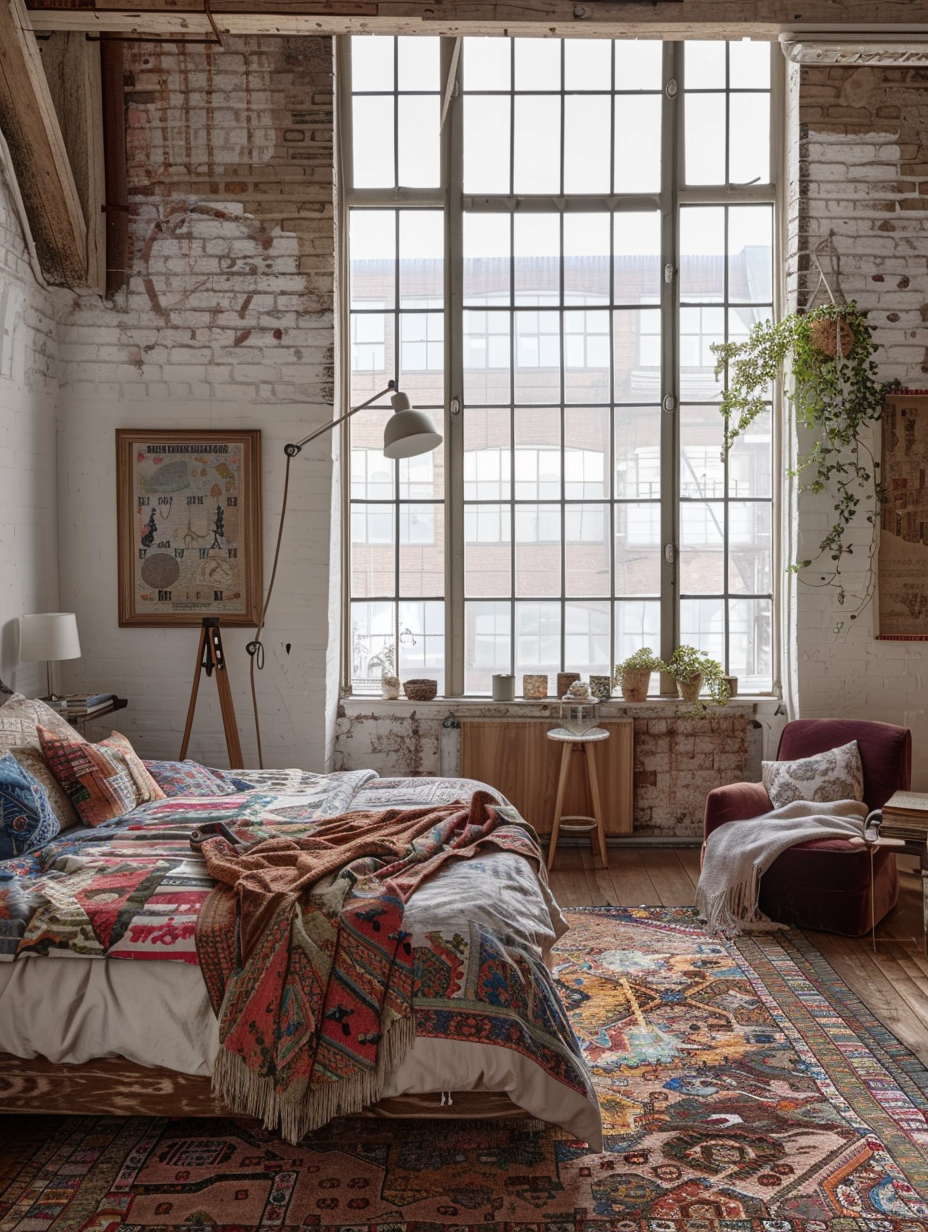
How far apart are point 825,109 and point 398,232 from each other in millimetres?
2268

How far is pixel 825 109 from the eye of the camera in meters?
5.78

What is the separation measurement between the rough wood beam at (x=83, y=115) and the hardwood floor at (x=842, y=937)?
3785 millimetres

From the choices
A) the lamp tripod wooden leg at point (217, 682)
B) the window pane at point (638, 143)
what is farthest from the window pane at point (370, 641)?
the window pane at point (638, 143)

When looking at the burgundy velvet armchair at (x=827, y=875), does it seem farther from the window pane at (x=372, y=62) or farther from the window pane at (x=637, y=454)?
the window pane at (x=372, y=62)

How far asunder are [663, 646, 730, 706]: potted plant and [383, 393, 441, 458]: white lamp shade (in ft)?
6.16

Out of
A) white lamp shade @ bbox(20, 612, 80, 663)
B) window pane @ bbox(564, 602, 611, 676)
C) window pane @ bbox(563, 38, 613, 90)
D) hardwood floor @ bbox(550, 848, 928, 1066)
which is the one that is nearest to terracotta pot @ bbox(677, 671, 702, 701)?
window pane @ bbox(564, 602, 611, 676)

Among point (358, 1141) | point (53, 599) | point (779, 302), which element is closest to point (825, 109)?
point (779, 302)

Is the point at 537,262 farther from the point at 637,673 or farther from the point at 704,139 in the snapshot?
the point at 637,673

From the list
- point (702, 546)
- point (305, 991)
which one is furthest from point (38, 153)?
point (305, 991)

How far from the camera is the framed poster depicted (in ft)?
19.1

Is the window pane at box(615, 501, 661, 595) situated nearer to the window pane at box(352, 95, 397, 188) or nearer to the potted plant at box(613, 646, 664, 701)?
the potted plant at box(613, 646, 664, 701)

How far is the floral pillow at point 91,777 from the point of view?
409cm

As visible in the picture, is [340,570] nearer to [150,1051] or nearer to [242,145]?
[242,145]

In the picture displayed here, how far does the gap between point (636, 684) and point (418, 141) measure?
3.13 meters
